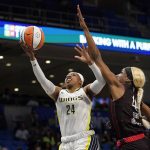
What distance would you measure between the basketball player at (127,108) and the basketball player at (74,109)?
0.99 metres

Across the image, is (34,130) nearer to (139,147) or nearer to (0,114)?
(0,114)

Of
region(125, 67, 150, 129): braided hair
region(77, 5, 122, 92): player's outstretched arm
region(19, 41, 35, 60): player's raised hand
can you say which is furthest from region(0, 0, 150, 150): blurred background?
region(125, 67, 150, 129): braided hair

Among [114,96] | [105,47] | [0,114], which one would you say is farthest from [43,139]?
[114,96]

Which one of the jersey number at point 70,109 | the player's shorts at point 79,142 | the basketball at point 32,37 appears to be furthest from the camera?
the basketball at point 32,37

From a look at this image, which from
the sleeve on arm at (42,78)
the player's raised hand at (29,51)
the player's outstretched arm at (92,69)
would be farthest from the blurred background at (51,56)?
the player's outstretched arm at (92,69)

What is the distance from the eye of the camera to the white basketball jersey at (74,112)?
6523 mm

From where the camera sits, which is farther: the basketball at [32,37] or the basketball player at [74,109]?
the basketball at [32,37]

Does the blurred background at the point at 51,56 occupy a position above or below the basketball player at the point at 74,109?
above

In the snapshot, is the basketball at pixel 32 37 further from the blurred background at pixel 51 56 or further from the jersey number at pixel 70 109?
the blurred background at pixel 51 56

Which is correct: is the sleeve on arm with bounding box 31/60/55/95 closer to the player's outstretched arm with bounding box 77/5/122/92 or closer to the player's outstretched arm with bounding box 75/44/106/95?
the player's outstretched arm with bounding box 75/44/106/95

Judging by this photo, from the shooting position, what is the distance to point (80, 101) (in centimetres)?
661

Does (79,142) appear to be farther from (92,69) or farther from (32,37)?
(32,37)

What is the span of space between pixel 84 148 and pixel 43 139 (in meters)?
12.7

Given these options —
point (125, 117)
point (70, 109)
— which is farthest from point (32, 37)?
point (125, 117)
